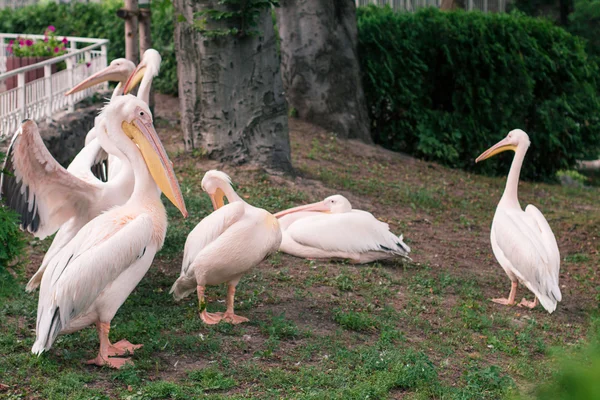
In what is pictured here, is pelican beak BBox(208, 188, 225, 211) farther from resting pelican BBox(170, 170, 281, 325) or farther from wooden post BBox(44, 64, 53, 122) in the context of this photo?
wooden post BBox(44, 64, 53, 122)

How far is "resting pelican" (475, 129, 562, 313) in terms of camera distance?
20.8 feet

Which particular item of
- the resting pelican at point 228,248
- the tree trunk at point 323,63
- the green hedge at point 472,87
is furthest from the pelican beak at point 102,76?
the green hedge at point 472,87

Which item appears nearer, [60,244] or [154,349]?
[154,349]

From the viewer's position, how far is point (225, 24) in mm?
9008

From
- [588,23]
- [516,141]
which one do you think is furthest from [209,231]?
[588,23]

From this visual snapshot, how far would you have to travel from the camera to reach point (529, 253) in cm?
646

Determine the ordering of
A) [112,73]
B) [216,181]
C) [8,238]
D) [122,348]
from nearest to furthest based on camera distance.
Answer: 1. [8,238]
2. [122,348]
3. [216,181]
4. [112,73]

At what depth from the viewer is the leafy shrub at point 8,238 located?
4.04 meters

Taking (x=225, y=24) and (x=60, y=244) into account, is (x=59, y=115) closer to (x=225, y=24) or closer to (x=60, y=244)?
(x=225, y=24)

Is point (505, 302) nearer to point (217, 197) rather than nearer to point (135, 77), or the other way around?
point (217, 197)

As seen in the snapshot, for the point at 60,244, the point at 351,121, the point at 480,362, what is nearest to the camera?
the point at 480,362

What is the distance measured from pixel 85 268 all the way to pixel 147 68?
327 cm

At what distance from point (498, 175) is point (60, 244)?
32.4 ft

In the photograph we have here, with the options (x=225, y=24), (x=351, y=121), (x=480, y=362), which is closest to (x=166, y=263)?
(x=480, y=362)
